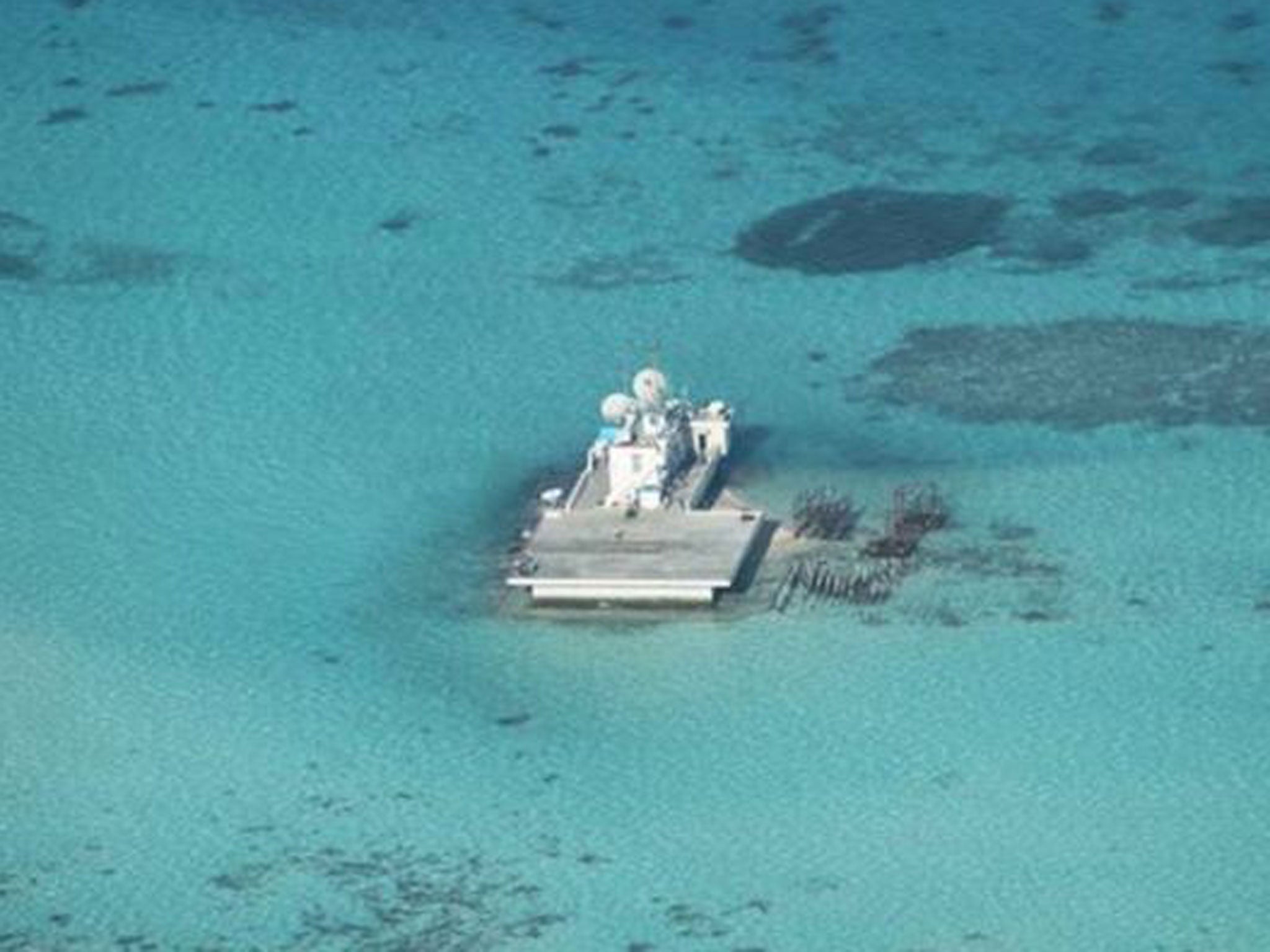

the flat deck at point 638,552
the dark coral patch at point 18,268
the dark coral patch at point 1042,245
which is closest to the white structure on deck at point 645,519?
the flat deck at point 638,552

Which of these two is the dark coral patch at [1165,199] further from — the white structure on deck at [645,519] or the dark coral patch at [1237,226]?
the white structure on deck at [645,519]

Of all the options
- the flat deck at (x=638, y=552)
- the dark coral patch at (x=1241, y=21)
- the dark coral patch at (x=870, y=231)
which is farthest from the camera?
the dark coral patch at (x=1241, y=21)

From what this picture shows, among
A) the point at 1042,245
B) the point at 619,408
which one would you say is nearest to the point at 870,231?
the point at 1042,245

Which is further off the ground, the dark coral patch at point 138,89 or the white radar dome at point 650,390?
the white radar dome at point 650,390

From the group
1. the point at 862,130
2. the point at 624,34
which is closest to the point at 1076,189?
the point at 862,130

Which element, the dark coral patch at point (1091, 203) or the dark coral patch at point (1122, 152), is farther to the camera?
the dark coral patch at point (1122, 152)

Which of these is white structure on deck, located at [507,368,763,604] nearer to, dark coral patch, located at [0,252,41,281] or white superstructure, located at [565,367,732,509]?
white superstructure, located at [565,367,732,509]

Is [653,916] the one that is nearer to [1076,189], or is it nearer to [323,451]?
[323,451]
